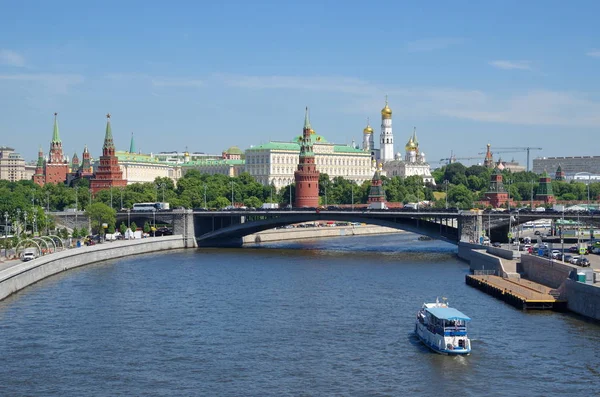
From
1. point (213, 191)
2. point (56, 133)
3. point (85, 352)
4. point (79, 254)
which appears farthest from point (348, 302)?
point (56, 133)

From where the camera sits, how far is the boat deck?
157 feet

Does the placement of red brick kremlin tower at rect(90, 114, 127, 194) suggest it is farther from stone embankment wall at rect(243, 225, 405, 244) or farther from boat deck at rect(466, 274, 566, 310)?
boat deck at rect(466, 274, 566, 310)

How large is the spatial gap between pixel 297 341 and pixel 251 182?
394 feet

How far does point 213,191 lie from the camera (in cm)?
14225

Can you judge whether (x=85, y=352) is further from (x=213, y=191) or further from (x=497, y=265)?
(x=213, y=191)

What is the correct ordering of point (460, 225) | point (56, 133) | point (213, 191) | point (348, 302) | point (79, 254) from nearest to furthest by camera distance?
point (348, 302), point (79, 254), point (460, 225), point (213, 191), point (56, 133)

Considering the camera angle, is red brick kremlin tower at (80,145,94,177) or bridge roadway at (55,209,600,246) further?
red brick kremlin tower at (80,145,94,177)

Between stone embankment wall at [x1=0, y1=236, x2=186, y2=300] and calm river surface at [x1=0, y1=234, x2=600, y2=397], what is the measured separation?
976mm

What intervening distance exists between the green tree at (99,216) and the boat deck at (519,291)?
49.1 m

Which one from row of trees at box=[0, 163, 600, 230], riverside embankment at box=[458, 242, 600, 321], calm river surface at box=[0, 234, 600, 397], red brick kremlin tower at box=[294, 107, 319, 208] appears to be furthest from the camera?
red brick kremlin tower at box=[294, 107, 319, 208]

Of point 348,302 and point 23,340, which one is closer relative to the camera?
point 23,340

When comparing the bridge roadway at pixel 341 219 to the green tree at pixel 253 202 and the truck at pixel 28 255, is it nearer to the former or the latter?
the truck at pixel 28 255

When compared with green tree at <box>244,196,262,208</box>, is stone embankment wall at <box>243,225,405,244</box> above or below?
below

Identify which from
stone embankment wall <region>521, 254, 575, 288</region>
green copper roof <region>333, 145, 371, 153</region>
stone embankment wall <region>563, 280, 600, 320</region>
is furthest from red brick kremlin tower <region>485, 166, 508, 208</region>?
stone embankment wall <region>563, 280, 600, 320</region>
